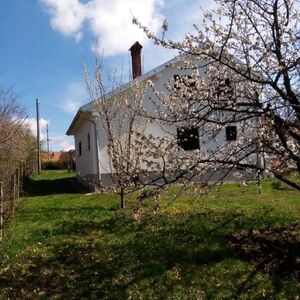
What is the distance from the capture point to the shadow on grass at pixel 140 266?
6.67 metres

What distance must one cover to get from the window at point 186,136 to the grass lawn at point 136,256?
34.7 inches

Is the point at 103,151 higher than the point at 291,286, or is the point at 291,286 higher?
the point at 103,151

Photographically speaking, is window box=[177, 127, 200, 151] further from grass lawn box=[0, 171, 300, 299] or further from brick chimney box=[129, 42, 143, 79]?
brick chimney box=[129, 42, 143, 79]

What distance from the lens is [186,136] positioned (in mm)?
7586

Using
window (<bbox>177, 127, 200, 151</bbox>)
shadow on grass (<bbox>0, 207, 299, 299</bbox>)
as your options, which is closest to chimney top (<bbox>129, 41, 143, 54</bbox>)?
shadow on grass (<bbox>0, 207, 299, 299</bbox>)

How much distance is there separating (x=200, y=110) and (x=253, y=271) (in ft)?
9.07

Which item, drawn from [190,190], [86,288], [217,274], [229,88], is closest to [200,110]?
[229,88]

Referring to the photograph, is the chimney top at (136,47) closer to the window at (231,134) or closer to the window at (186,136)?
the window at (231,134)

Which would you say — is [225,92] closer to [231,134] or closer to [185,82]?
[185,82]

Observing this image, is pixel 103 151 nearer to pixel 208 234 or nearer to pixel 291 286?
pixel 208 234

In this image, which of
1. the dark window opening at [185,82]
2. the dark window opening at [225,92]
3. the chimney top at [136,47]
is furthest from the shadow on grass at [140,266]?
the chimney top at [136,47]

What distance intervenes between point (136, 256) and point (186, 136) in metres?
2.30

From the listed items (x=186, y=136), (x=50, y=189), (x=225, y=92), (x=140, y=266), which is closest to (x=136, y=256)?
(x=140, y=266)

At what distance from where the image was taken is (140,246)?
334 inches
